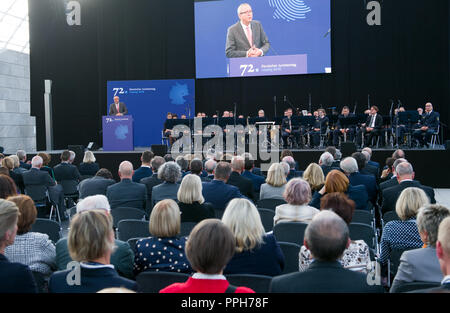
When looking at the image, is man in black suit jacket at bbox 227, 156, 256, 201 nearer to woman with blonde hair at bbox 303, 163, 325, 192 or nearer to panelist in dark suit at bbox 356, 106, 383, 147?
woman with blonde hair at bbox 303, 163, 325, 192

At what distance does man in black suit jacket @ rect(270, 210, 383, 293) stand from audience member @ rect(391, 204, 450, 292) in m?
0.53

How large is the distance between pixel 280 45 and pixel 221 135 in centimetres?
333

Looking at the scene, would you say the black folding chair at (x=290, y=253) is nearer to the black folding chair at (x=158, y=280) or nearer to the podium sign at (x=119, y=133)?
the black folding chair at (x=158, y=280)

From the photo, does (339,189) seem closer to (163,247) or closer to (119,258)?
(163,247)

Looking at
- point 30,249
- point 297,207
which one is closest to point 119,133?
point 297,207

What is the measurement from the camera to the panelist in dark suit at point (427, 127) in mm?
10086

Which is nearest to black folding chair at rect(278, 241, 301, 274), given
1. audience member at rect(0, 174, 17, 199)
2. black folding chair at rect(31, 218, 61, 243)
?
black folding chair at rect(31, 218, 61, 243)

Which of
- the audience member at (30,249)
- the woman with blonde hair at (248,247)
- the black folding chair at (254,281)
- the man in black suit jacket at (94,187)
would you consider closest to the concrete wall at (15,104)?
the man in black suit jacket at (94,187)

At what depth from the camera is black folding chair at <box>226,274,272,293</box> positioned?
6.36 ft

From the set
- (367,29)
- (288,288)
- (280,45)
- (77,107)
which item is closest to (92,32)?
(77,107)

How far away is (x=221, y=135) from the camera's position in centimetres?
1134

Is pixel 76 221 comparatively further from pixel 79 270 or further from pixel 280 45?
pixel 280 45

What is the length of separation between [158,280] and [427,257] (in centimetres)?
130

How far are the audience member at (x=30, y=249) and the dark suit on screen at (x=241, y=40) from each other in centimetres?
1084
